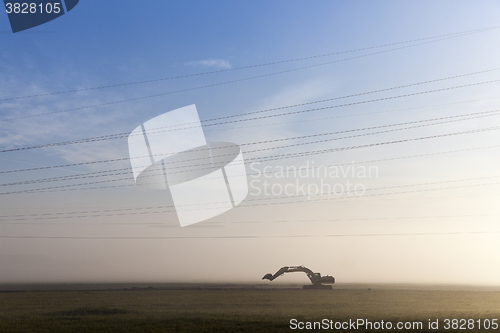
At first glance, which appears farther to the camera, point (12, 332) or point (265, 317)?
point (265, 317)

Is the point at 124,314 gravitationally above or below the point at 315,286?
above

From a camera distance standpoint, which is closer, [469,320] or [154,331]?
[154,331]

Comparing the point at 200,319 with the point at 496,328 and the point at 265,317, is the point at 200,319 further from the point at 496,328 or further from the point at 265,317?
the point at 496,328

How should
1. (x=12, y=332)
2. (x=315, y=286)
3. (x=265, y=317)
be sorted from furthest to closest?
(x=315, y=286)
(x=265, y=317)
(x=12, y=332)

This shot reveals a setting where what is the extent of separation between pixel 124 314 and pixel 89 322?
471 centimetres

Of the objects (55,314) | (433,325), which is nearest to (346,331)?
(433,325)

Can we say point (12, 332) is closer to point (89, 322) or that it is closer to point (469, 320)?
point (89, 322)

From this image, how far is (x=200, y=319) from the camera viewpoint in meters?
27.4

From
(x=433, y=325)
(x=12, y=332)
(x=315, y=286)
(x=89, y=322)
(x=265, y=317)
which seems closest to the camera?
(x=12, y=332)

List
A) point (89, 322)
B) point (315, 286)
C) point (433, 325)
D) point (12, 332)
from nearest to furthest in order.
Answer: point (12, 332) → point (433, 325) → point (89, 322) → point (315, 286)

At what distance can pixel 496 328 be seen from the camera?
24062 millimetres

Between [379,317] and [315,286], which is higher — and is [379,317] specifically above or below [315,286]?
above

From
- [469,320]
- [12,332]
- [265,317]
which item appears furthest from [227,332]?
[469,320]

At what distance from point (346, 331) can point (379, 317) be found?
20.8 feet
